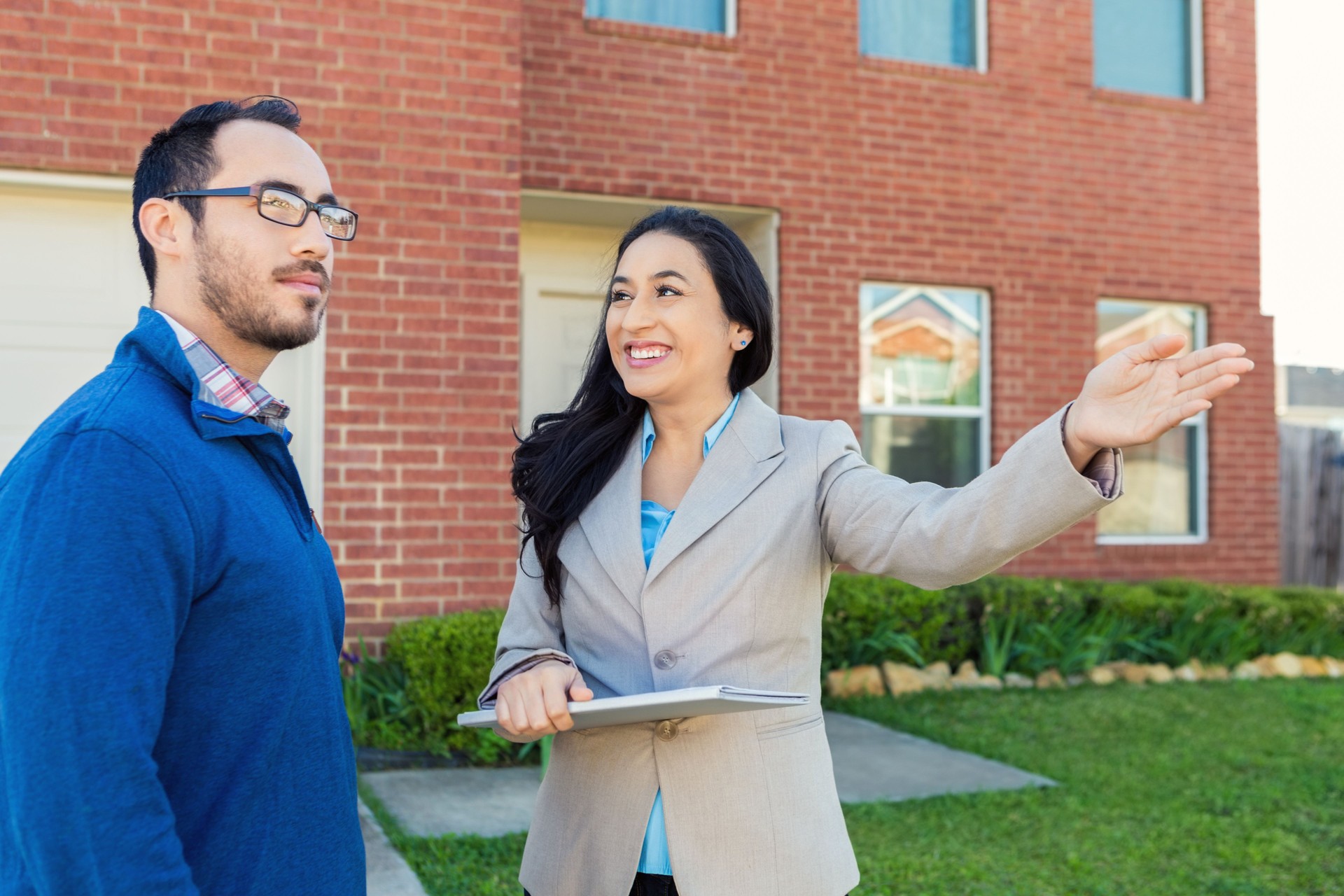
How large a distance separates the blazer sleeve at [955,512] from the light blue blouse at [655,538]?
25cm

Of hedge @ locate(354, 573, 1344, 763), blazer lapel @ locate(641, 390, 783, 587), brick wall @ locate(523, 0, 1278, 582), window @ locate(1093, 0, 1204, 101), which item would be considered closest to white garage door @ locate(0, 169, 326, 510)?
hedge @ locate(354, 573, 1344, 763)

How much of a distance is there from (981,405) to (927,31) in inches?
115

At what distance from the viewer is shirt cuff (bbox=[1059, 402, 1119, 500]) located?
1.82 m

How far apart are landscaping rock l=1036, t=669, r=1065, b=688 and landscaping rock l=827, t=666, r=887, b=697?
1.22 m

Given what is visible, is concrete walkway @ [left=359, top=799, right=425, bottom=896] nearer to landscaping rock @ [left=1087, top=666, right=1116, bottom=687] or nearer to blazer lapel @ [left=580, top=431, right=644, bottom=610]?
blazer lapel @ [left=580, top=431, right=644, bottom=610]

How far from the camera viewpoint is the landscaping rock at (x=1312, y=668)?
8.77m

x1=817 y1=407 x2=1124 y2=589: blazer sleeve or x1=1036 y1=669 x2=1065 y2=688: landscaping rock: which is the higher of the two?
x1=817 y1=407 x2=1124 y2=589: blazer sleeve

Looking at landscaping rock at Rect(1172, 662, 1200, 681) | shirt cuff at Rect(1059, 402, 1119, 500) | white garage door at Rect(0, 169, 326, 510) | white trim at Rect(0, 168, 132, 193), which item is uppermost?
white trim at Rect(0, 168, 132, 193)

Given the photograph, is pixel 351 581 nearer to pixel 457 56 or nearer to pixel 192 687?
pixel 457 56

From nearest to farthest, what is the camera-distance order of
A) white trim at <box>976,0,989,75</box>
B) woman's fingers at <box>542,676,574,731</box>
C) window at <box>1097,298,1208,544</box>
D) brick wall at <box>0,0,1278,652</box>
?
woman's fingers at <box>542,676,574,731</box>, brick wall at <box>0,0,1278,652</box>, white trim at <box>976,0,989,75</box>, window at <box>1097,298,1208,544</box>

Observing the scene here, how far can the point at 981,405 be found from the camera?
29.8 ft

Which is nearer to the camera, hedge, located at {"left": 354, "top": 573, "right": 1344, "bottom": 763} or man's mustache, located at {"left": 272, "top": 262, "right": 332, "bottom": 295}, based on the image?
man's mustache, located at {"left": 272, "top": 262, "right": 332, "bottom": 295}

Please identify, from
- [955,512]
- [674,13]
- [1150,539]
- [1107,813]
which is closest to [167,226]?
[955,512]

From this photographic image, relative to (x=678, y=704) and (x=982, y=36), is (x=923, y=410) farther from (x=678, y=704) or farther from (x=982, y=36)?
(x=678, y=704)
